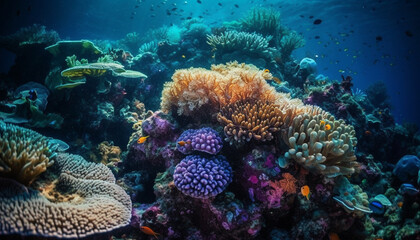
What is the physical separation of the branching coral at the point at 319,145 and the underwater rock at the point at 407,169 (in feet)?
15.8

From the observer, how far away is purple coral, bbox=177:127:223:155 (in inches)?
131

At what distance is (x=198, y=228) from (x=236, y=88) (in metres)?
2.53

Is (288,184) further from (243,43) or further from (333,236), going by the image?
(243,43)

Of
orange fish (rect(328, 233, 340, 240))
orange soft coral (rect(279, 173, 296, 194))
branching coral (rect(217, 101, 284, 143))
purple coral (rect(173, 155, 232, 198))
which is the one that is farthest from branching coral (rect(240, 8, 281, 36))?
orange fish (rect(328, 233, 340, 240))

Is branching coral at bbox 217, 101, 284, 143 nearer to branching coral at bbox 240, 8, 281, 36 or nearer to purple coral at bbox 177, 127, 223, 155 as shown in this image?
purple coral at bbox 177, 127, 223, 155

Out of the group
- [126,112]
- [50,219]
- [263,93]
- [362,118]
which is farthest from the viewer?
[362,118]

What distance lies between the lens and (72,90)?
5.82m

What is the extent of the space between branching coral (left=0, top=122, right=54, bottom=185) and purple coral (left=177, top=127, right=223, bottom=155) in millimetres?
2014

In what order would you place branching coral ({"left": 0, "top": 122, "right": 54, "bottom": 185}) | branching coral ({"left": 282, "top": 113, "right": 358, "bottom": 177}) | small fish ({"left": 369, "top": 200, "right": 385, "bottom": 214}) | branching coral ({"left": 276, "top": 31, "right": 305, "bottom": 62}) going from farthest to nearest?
branching coral ({"left": 276, "top": 31, "right": 305, "bottom": 62}) → small fish ({"left": 369, "top": 200, "right": 385, "bottom": 214}) → branching coral ({"left": 282, "top": 113, "right": 358, "bottom": 177}) → branching coral ({"left": 0, "top": 122, "right": 54, "bottom": 185})

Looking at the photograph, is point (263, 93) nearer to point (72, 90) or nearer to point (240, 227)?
point (240, 227)

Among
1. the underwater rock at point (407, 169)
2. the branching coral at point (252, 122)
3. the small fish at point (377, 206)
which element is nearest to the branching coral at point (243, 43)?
the branching coral at point (252, 122)

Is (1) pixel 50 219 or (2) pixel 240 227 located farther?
(2) pixel 240 227

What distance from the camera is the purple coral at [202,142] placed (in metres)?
3.32

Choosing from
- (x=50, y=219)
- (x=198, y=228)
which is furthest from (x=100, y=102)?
(x=198, y=228)
